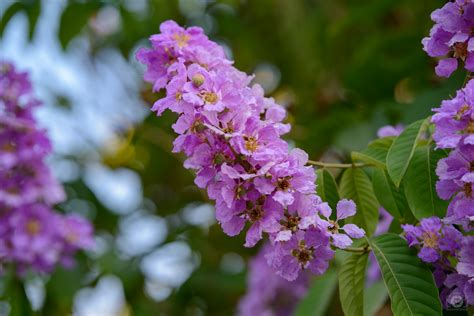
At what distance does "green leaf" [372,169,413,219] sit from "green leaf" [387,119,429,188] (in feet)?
0.28

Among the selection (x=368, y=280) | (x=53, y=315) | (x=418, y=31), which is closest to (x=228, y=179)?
(x=368, y=280)

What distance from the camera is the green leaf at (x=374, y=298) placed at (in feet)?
4.90

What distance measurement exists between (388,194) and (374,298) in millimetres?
492

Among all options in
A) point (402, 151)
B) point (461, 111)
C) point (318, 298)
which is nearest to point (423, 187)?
point (402, 151)

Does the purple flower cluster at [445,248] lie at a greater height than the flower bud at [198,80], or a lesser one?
lesser

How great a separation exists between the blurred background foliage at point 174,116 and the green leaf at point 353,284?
2.98 feet

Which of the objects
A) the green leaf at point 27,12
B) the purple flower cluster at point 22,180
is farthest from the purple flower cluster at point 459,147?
the green leaf at point 27,12

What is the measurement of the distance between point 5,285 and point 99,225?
956mm

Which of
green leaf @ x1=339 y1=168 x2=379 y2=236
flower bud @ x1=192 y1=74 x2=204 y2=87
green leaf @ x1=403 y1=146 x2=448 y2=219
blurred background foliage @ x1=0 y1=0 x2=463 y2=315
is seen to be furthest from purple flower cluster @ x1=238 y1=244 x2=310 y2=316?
flower bud @ x1=192 y1=74 x2=204 y2=87

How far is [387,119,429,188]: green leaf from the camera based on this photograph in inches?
39.0

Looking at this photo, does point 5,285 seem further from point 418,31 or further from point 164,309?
point 418,31

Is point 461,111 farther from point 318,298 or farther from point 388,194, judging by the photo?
point 318,298

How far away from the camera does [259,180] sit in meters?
0.92

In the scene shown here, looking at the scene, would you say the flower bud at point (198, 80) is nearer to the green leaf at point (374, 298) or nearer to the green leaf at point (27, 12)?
the green leaf at point (374, 298)
